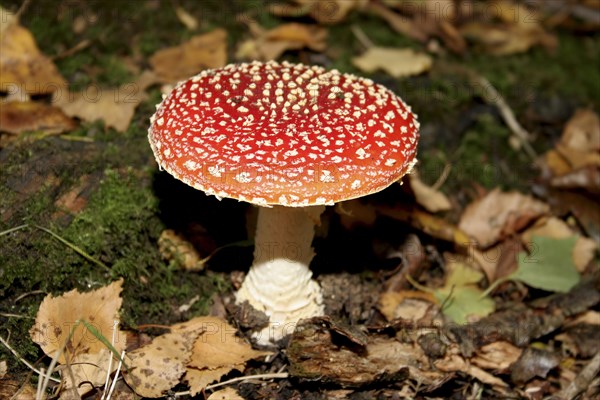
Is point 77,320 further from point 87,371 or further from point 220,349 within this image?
point 220,349

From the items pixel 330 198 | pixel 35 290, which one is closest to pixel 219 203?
pixel 35 290

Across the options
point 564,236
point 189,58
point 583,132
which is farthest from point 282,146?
point 583,132

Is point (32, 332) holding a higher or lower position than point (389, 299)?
higher

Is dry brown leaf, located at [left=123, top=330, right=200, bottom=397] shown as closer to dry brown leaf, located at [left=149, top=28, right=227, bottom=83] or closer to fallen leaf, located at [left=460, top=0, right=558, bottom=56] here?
dry brown leaf, located at [left=149, top=28, right=227, bottom=83]

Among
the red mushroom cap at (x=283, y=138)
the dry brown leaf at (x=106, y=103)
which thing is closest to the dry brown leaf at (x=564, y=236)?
the red mushroom cap at (x=283, y=138)

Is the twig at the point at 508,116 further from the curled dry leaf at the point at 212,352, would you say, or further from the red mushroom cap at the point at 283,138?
the curled dry leaf at the point at 212,352

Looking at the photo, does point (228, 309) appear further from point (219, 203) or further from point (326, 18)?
point (326, 18)
